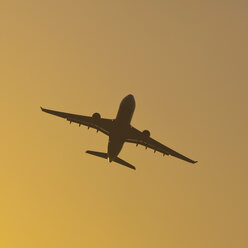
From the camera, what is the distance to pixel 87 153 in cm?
14312

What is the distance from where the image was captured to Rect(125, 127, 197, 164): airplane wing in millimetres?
141750

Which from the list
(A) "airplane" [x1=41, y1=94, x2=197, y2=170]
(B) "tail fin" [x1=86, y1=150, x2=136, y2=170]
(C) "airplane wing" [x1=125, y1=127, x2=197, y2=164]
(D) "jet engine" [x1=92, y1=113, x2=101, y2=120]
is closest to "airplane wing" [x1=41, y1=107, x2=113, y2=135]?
(A) "airplane" [x1=41, y1=94, x2=197, y2=170]

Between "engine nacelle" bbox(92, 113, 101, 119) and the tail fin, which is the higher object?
"engine nacelle" bbox(92, 113, 101, 119)

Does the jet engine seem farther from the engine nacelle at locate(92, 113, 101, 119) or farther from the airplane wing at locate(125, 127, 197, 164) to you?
the airplane wing at locate(125, 127, 197, 164)

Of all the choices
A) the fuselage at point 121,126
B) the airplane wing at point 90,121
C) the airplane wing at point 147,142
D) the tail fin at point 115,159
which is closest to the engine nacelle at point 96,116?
the airplane wing at point 90,121

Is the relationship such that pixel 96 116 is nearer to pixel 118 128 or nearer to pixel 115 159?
pixel 118 128

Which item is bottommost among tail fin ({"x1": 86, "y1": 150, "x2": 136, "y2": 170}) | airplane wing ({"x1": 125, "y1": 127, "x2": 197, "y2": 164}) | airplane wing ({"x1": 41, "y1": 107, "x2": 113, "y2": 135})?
tail fin ({"x1": 86, "y1": 150, "x2": 136, "y2": 170})

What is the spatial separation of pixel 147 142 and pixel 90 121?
30.1ft

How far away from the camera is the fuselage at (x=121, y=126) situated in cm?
13688

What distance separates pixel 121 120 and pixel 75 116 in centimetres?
802

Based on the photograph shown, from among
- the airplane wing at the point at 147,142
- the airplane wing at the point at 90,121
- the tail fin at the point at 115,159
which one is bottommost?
the tail fin at the point at 115,159

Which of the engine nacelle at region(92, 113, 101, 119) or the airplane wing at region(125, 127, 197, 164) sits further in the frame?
the airplane wing at region(125, 127, 197, 164)

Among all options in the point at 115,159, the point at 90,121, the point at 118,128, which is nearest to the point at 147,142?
the point at 115,159

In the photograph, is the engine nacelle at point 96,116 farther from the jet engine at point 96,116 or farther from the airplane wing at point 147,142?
the airplane wing at point 147,142
